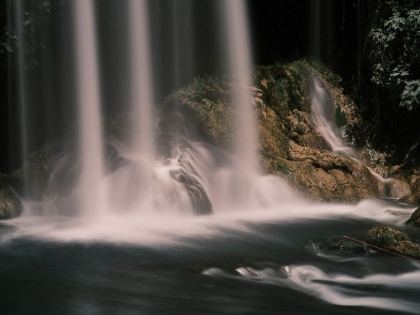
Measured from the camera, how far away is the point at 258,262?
8156 mm

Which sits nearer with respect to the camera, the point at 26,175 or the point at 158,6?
the point at 26,175

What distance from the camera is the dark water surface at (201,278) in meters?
6.49

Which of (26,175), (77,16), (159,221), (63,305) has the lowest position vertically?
(63,305)

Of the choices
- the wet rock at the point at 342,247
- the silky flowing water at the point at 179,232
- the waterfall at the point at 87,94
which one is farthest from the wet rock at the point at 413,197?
the waterfall at the point at 87,94

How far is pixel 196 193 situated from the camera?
11.5 meters

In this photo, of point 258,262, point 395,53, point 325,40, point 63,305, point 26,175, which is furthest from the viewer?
point 325,40

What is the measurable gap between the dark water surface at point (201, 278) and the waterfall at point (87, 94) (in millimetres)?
3184

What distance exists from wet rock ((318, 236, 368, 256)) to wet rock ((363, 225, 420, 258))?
0.27 meters

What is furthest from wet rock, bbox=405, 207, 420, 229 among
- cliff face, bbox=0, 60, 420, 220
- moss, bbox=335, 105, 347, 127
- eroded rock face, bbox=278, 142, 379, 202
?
moss, bbox=335, 105, 347, 127

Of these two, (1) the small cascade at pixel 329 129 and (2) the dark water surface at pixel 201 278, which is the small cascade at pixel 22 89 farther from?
(1) the small cascade at pixel 329 129

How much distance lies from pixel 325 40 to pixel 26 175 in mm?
9934

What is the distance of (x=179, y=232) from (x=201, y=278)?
2.49 meters

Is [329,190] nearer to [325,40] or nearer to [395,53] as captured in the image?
[395,53]

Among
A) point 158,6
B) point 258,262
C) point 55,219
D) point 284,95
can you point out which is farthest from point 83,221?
point 158,6
